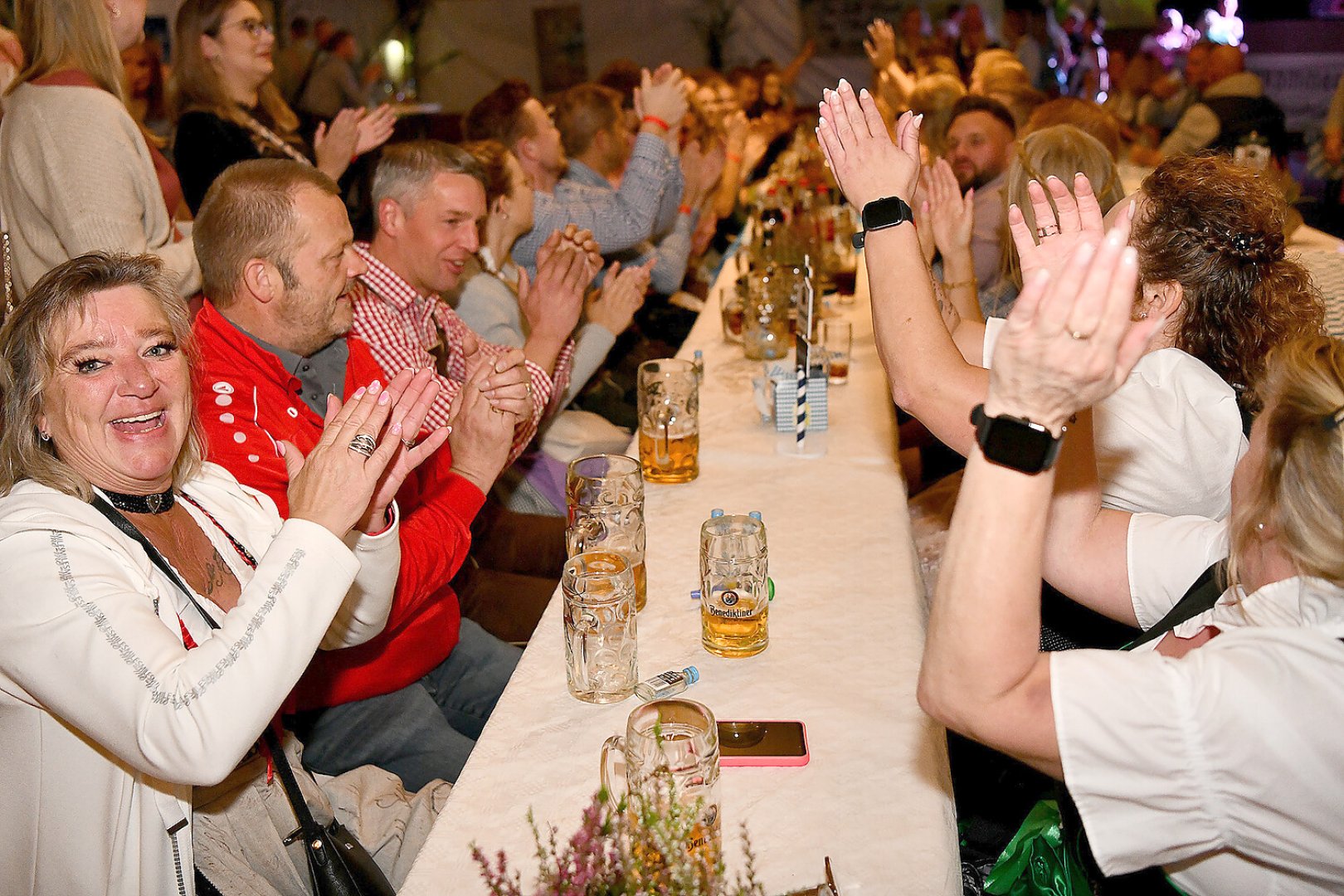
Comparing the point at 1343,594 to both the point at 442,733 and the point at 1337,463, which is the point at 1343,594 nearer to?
the point at 1337,463

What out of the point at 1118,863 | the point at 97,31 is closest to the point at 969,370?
the point at 1118,863

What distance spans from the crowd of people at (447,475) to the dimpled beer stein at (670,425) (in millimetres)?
310

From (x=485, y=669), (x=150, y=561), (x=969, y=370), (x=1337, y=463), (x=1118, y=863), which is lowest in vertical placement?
(x=485, y=669)

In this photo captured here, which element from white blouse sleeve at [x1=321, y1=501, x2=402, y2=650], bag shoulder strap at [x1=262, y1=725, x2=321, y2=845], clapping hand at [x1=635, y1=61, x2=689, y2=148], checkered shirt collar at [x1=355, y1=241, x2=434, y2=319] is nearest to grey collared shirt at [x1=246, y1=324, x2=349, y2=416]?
checkered shirt collar at [x1=355, y1=241, x2=434, y2=319]

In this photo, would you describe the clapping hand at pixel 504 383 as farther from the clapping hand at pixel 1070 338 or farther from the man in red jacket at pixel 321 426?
the clapping hand at pixel 1070 338

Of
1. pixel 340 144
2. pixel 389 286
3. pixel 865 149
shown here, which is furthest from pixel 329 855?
pixel 340 144

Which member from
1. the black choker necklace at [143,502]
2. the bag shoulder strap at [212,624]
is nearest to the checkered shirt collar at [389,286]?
the black choker necklace at [143,502]

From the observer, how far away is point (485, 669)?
214 cm

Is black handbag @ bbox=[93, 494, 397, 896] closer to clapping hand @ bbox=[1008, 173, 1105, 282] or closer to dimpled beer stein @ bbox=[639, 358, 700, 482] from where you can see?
dimpled beer stein @ bbox=[639, 358, 700, 482]

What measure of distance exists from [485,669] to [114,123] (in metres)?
1.59

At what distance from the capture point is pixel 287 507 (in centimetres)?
177

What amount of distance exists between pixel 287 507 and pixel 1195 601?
4.54 ft

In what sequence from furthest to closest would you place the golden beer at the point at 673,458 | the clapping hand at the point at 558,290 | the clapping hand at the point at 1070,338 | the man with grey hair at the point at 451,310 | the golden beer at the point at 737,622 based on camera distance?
the clapping hand at the point at 558,290 < the man with grey hair at the point at 451,310 < the golden beer at the point at 673,458 < the golden beer at the point at 737,622 < the clapping hand at the point at 1070,338

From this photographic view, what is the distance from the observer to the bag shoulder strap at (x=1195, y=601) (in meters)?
1.28
